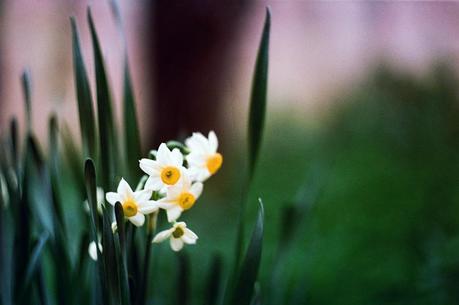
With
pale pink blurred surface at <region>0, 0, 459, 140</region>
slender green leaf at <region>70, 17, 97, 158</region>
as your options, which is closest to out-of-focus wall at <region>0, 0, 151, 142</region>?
pale pink blurred surface at <region>0, 0, 459, 140</region>

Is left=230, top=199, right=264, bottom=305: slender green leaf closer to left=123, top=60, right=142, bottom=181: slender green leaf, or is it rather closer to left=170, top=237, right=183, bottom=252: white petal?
left=170, top=237, right=183, bottom=252: white petal

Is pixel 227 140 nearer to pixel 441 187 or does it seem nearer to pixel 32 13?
pixel 32 13

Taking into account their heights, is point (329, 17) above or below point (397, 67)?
above

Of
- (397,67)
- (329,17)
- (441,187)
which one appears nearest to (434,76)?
(441,187)

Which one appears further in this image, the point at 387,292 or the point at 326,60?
the point at 326,60

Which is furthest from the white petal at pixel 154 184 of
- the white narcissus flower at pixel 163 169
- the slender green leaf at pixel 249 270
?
the slender green leaf at pixel 249 270

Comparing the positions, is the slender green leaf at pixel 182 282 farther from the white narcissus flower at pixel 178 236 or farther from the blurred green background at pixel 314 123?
the white narcissus flower at pixel 178 236

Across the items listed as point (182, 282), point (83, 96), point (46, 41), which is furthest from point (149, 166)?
point (46, 41)
